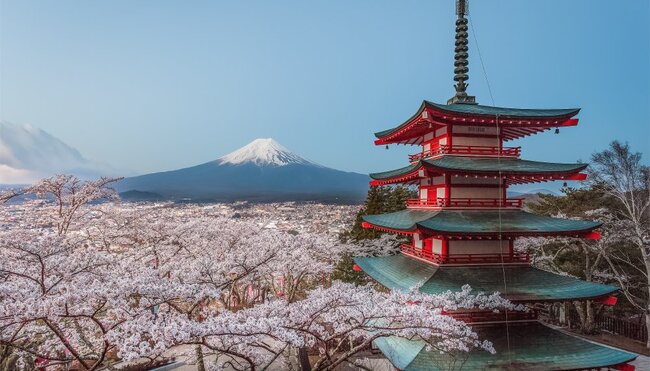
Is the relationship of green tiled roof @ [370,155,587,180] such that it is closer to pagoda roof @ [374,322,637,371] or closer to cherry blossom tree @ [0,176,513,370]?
A: cherry blossom tree @ [0,176,513,370]

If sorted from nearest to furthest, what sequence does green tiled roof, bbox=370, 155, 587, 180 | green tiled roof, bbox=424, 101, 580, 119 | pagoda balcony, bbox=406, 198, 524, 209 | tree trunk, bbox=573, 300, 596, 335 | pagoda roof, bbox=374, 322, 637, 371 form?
pagoda roof, bbox=374, 322, 637, 371 < green tiled roof, bbox=370, 155, 587, 180 < green tiled roof, bbox=424, 101, 580, 119 < pagoda balcony, bbox=406, 198, 524, 209 < tree trunk, bbox=573, 300, 596, 335

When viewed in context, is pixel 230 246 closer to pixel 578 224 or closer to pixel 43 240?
pixel 43 240

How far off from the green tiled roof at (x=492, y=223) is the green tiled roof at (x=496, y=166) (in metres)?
1.30

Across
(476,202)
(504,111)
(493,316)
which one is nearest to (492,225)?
(476,202)

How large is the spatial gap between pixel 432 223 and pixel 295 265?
8.87 m

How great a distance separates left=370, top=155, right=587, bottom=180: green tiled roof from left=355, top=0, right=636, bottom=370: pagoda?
29 millimetres

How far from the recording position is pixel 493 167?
33.8 feet

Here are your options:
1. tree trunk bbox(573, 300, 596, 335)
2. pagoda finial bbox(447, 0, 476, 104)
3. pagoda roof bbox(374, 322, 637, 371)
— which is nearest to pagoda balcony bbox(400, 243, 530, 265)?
pagoda roof bbox(374, 322, 637, 371)

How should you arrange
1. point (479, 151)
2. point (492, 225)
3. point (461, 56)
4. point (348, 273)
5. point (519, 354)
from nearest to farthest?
point (519, 354), point (492, 225), point (479, 151), point (461, 56), point (348, 273)

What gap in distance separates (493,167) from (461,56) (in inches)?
180

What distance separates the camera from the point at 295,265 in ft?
56.4

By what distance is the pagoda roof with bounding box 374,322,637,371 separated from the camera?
8.37m

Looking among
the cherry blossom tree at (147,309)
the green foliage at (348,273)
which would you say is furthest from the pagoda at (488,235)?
the green foliage at (348,273)

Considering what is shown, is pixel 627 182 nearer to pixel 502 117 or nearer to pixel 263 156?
pixel 502 117
